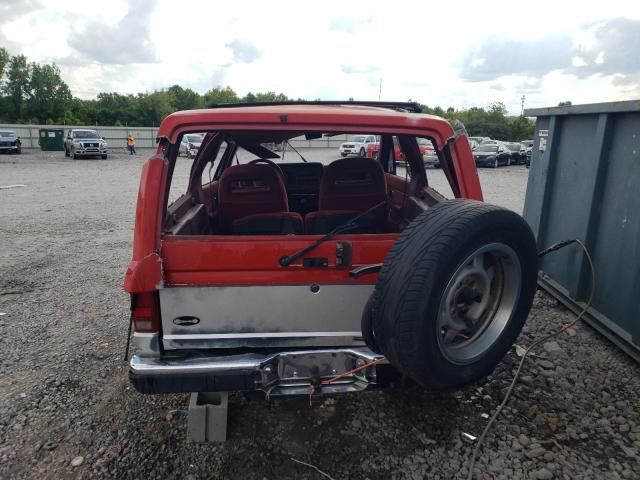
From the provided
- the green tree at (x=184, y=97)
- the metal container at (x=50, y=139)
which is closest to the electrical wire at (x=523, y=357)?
the metal container at (x=50, y=139)

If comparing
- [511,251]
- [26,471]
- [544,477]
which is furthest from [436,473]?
[26,471]

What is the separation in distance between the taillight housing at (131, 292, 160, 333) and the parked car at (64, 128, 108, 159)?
2940 cm

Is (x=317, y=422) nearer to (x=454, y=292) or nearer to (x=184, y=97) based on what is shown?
(x=454, y=292)

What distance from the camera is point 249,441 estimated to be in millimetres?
2820

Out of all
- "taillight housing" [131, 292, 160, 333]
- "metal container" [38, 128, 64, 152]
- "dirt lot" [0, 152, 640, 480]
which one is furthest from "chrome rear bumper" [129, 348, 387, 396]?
"metal container" [38, 128, 64, 152]

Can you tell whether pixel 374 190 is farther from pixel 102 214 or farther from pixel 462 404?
pixel 102 214

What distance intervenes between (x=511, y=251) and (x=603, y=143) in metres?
2.62

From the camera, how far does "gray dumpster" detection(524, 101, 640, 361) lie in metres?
3.90

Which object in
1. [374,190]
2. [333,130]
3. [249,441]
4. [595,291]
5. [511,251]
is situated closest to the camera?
[511,251]

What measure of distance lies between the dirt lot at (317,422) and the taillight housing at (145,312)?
82 cm

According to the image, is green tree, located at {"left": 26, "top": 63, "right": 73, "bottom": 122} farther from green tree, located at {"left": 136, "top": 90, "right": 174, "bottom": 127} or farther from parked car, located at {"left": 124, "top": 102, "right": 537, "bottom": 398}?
parked car, located at {"left": 124, "top": 102, "right": 537, "bottom": 398}

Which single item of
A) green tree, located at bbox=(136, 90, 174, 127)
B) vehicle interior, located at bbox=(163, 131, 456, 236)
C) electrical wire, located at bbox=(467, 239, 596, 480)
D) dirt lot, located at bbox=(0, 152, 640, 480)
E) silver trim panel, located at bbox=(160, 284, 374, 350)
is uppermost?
green tree, located at bbox=(136, 90, 174, 127)

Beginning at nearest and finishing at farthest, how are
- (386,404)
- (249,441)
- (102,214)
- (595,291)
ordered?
(249,441) → (386,404) → (595,291) → (102,214)

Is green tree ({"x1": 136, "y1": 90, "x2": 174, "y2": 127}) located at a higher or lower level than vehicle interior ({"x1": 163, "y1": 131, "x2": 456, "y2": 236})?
higher
